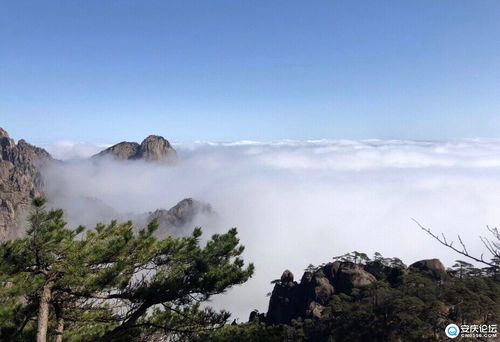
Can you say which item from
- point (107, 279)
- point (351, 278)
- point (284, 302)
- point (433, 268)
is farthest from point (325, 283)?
point (107, 279)

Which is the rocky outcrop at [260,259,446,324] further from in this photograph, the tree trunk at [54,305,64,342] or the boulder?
the tree trunk at [54,305,64,342]

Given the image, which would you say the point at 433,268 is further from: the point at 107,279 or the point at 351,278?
the point at 107,279

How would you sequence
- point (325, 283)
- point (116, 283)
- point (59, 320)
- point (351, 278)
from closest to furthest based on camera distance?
point (116, 283) < point (59, 320) < point (351, 278) < point (325, 283)

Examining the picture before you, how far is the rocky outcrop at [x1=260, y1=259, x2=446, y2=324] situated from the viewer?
5667cm

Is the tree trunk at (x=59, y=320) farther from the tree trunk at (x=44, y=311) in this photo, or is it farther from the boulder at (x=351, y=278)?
the boulder at (x=351, y=278)

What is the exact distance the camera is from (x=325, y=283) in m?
59.9

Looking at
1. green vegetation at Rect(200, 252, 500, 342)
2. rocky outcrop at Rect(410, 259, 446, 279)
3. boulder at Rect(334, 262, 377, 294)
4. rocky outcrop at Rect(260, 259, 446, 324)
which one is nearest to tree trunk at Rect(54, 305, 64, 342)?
green vegetation at Rect(200, 252, 500, 342)

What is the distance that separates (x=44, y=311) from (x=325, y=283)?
5577cm

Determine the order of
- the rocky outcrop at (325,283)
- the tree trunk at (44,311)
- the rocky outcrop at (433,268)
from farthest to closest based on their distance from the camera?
the rocky outcrop at (325,283) < the rocky outcrop at (433,268) < the tree trunk at (44,311)

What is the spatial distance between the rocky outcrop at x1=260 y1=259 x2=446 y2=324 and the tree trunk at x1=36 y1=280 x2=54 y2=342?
47.4 metres

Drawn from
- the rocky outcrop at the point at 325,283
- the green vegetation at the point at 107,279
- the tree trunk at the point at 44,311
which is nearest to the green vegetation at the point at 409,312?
the rocky outcrop at the point at 325,283

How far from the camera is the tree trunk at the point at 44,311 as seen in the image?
952cm

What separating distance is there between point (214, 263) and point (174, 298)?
5.86 ft

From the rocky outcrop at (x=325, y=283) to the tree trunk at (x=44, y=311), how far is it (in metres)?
47.4
